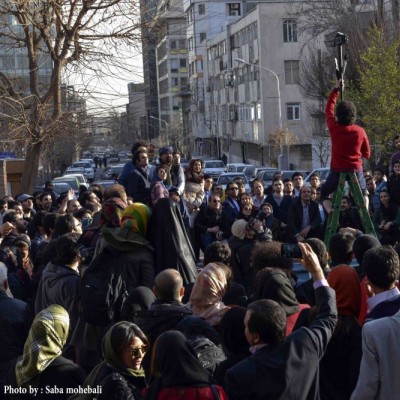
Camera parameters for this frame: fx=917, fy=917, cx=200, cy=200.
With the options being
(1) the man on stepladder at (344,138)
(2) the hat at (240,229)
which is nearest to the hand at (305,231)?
(2) the hat at (240,229)

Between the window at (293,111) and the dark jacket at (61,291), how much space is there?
5403 centimetres

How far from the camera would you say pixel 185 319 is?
5426mm

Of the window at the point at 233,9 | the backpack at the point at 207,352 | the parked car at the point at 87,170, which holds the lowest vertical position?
the parked car at the point at 87,170

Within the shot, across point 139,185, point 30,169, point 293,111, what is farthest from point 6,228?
point 293,111

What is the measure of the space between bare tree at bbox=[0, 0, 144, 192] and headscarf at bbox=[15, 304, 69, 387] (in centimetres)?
1362

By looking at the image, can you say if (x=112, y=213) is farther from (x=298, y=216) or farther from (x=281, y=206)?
(x=281, y=206)

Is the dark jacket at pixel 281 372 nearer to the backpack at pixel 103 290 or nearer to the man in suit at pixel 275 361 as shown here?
the man in suit at pixel 275 361

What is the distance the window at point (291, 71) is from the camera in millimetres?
60625

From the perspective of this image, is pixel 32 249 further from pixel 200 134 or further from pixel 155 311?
pixel 200 134

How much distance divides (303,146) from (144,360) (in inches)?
2126

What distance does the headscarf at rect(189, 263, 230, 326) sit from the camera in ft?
18.8

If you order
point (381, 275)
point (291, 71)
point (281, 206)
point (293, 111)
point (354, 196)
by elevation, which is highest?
point (291, 71)

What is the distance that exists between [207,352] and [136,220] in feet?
6.83

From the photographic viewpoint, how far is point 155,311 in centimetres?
571
